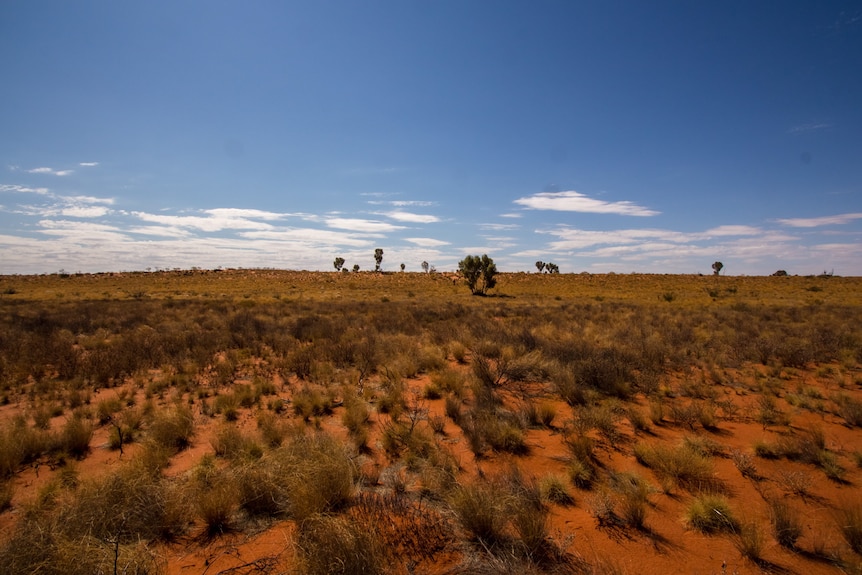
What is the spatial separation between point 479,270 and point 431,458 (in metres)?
36.4

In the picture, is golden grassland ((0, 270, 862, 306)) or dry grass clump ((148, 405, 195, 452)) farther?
golden grassland ((0, 270, 862, 306))

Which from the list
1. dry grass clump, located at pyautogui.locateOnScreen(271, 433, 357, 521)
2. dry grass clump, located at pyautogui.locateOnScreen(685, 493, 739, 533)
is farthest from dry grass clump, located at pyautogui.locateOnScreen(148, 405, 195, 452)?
dry grass clump, located at pyautogui.locateOnScreen(685, 493, 739, 533)

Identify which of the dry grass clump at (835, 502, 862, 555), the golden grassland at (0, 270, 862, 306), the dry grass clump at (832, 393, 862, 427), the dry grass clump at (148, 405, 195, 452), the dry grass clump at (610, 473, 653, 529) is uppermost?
the golden grassland at (0, 270, 862, 306)

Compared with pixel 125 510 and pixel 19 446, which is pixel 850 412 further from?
pixel 19 446

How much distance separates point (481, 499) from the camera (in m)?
3.92

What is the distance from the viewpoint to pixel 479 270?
4112cm

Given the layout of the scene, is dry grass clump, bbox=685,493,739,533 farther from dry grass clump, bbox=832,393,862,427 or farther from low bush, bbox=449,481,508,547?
dry grass clump, bbox=832,393,862,427

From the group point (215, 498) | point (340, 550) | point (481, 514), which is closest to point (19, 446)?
point (215, 498)

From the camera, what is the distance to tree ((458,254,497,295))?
→ 4031cm

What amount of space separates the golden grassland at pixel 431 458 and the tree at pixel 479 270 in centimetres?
2822

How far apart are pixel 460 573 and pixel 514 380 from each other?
644 cm

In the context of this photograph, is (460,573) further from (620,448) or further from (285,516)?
(620,448)

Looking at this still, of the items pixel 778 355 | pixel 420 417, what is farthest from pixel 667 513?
pixel 778 355

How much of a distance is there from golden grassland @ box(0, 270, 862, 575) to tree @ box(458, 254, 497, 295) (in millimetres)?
28224
